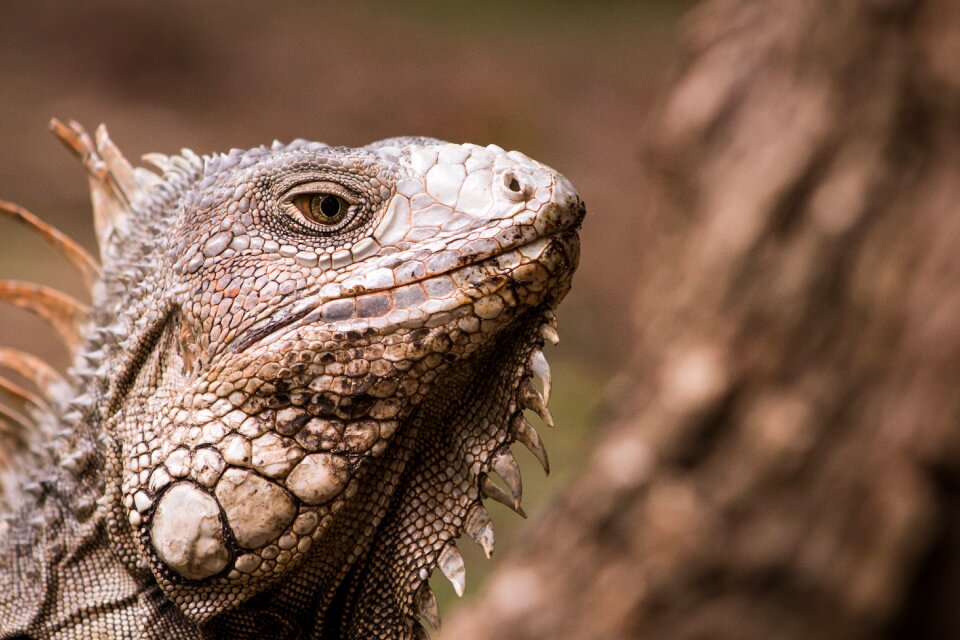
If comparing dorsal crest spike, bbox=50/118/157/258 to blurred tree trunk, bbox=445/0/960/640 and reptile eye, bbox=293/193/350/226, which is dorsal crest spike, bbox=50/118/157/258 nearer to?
reptile eye, bbox=293/193/350/226

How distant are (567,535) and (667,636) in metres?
0.40

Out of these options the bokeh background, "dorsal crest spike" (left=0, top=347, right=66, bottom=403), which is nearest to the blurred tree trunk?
"dorsal crest spike" (left=0, top=347, right=66, bottom=403)

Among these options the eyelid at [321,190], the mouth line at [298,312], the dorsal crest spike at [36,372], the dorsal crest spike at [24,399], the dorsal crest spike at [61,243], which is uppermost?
the eyelid at [321,190]

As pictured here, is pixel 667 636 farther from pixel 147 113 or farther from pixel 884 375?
pixel 147 113

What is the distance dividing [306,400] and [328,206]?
0.51 metres

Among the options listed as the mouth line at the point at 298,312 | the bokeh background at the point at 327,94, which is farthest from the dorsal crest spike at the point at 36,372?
the bokeh background at the point at 327,94

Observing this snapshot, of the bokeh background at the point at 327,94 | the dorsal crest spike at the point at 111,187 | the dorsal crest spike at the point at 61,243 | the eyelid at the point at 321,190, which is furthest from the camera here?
the bokeh background at the point at 327,94

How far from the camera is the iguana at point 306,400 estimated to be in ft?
7.80

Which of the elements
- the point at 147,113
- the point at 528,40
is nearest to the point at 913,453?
the point at 147,113

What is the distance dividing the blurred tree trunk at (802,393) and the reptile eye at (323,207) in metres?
1.08

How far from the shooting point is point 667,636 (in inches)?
111

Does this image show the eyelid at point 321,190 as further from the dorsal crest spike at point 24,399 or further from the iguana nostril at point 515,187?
the dorsal crest spike at point 24,399

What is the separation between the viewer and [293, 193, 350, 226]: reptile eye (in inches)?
100

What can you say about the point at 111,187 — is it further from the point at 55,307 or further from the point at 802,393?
the point at 802,393
